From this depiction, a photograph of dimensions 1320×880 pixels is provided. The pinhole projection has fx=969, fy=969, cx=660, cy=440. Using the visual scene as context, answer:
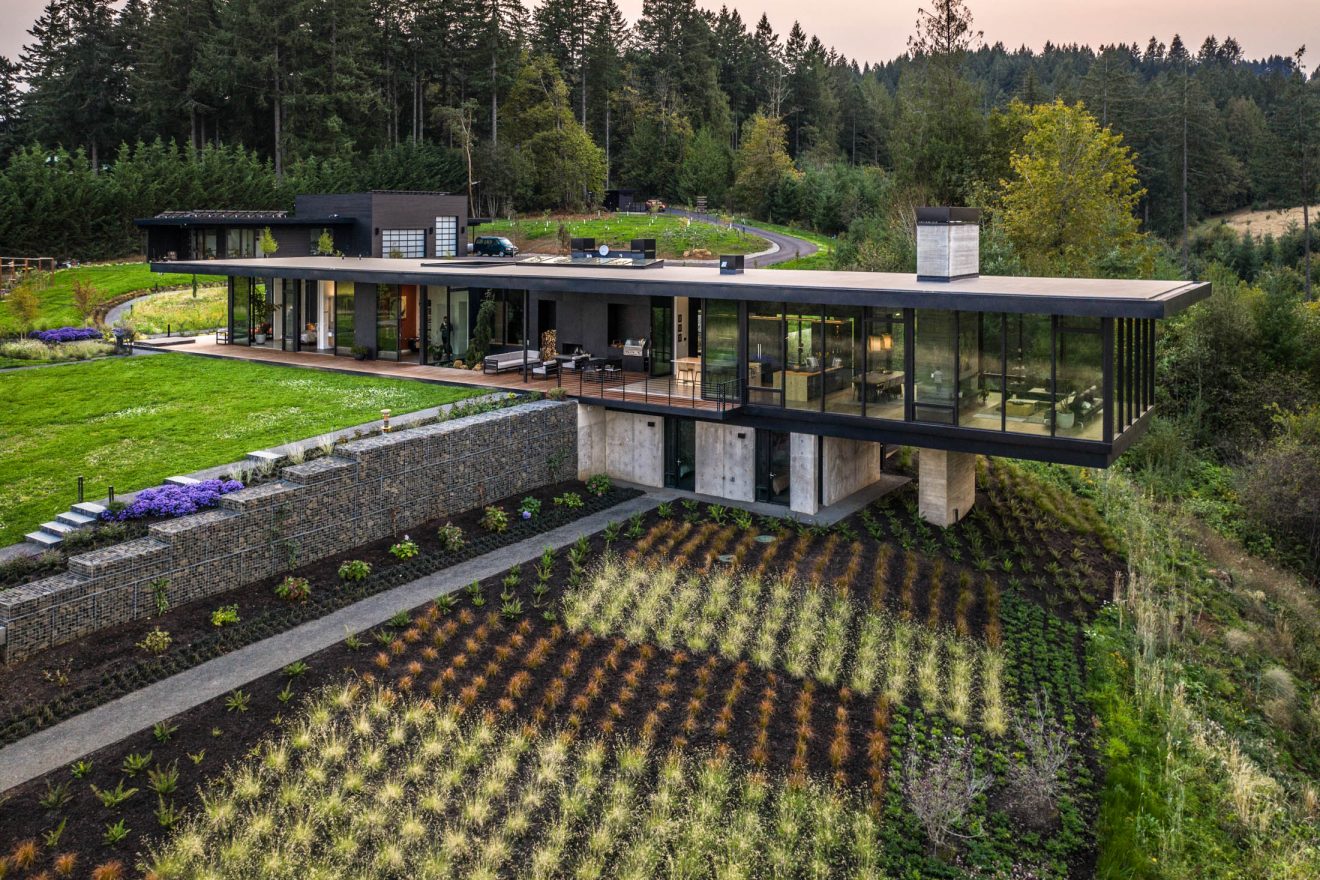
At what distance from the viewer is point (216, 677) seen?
11.8 meters

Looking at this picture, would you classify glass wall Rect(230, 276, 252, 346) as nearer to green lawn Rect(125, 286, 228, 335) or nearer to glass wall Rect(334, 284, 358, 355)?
green lawn Rect(125, 286, 228, 335)

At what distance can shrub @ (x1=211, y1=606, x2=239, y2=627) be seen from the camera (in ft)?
42.7

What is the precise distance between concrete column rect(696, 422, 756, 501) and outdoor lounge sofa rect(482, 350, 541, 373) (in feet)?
18.4

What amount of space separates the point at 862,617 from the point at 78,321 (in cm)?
2932

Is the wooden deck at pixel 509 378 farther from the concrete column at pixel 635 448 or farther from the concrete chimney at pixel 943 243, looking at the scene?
the concrete chimney at pixel 943 243

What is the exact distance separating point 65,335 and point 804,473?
876 inches

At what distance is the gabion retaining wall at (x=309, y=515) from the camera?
1221 cm

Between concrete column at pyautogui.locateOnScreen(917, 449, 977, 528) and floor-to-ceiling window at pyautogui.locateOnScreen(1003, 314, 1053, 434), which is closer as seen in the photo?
floor-to-ceiling window at pyautogui.locateOnScreen(1003, 314, 1053, 434)

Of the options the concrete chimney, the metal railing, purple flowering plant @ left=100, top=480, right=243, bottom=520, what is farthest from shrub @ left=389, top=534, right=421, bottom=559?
the concrete chimney

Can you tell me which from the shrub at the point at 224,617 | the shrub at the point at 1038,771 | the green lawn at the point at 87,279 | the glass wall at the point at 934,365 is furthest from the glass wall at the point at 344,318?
the shrub at the point at 1038,771

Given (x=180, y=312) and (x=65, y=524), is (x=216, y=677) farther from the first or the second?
(x=180, y=312)

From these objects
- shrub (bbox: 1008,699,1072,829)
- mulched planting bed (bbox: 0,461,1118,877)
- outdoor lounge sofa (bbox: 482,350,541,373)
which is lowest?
shrub (bbox: 1008,699,1072,829)

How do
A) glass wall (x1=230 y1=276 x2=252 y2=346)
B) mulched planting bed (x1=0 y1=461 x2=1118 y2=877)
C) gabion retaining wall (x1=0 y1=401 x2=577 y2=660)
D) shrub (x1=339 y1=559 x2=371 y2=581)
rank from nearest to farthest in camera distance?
mulched planting bed (x1=0 y1=461 x2=1118 y2=877)
gabion retaining wall (x1=0 y1=401 x2=577 y2=660)
shrub (x1=339 y1=559 x2=371 y2=581)
glass wall (x1=230 y1=276 x2=252 y2=346)

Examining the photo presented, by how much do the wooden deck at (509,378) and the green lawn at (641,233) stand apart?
24.0 metres
